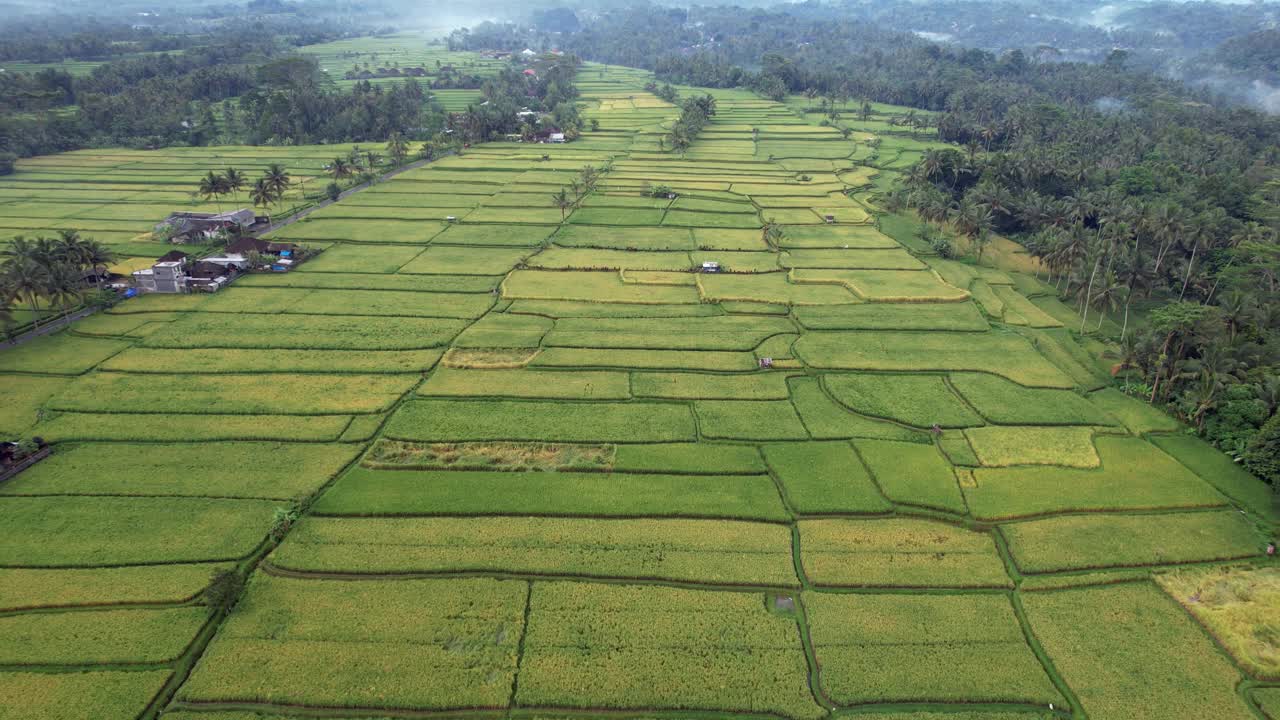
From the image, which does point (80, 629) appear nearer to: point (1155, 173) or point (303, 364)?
point (303, 364)

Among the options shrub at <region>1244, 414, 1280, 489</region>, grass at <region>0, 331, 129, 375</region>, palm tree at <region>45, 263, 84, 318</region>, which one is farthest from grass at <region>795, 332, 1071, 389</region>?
palm tree at <region>45, 263, 84, 318</region>

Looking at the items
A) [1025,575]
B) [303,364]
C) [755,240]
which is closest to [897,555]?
[1025,575]

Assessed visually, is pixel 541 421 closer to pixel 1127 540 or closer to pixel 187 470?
pixel 187 470

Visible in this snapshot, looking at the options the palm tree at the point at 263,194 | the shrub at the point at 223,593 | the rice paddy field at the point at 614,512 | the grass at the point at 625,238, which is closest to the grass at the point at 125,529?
the rice paddy field at the point at 614,512

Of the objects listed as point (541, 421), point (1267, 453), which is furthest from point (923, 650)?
point (1267, 453)

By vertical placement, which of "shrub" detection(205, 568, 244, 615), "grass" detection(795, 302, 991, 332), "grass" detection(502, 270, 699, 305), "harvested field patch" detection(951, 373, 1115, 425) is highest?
"grass" detection(502, 270, 699, 305)

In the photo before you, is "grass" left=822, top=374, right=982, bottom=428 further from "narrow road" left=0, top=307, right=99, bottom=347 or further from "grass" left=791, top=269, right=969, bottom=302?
"narrow road" left=0, top=307, right=99, bottom=347

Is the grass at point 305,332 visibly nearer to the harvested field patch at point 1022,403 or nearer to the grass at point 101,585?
the grass at point 101,585
